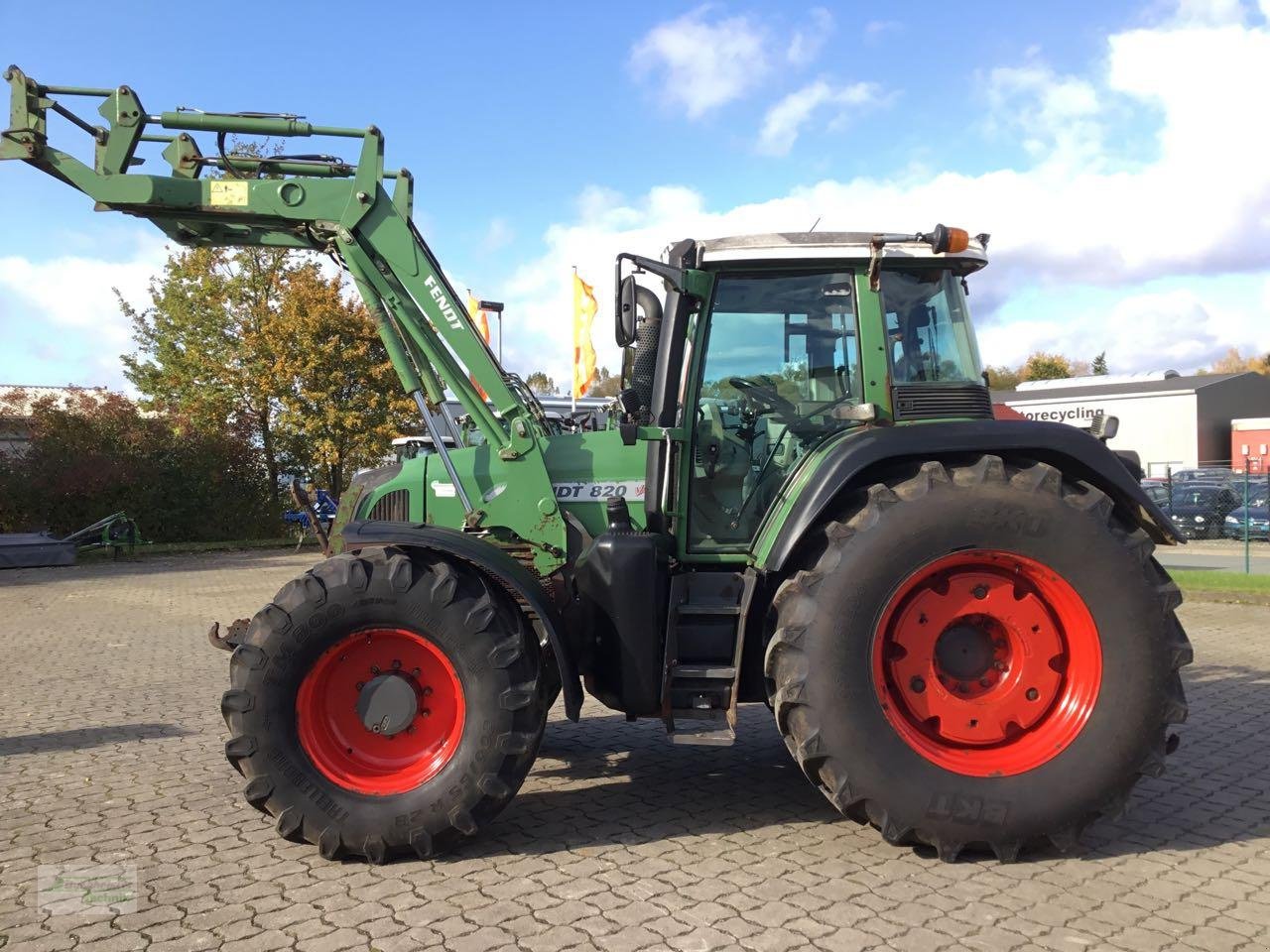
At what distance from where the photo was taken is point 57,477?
22.4 m

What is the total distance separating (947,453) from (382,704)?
9.08ft

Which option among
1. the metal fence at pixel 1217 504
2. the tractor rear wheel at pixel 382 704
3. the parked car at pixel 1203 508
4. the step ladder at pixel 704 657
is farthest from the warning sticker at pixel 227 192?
the parked car at pixel 1203 508

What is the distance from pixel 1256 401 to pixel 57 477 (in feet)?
134

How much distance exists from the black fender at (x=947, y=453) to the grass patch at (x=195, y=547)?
66.5 feet

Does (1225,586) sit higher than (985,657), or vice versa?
(985,657)

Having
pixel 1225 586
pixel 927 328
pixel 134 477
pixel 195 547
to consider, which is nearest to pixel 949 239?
pixel 927 328

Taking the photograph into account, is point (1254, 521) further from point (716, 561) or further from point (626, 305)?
point (626, 305)

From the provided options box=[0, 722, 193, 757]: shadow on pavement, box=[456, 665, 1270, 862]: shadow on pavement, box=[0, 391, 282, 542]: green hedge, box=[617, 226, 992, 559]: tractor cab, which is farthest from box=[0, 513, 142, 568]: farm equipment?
box=[617, 226, 992, 559]: tractor cab

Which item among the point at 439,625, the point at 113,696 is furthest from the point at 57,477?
the point at 439,625

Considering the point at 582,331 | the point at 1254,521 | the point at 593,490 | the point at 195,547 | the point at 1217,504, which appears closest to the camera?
the point at 593,490

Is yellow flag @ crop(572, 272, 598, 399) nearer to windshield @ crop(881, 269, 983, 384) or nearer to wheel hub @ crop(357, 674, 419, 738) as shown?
windshield @ crop(881, 269, 983, 384)

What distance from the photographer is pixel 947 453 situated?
441 centimetres
